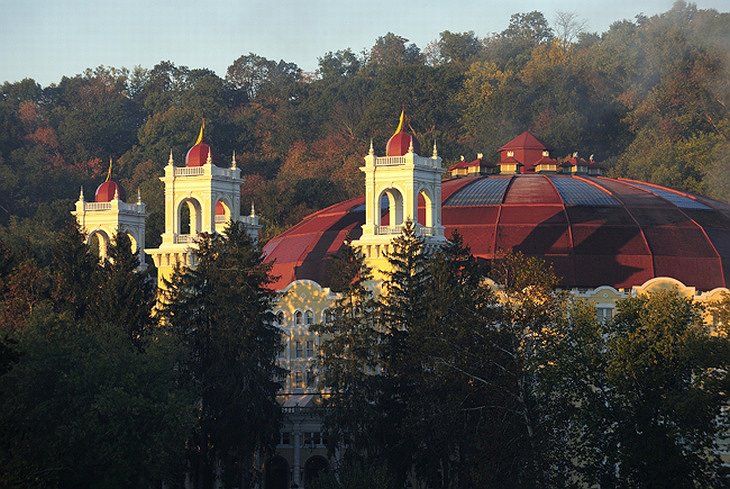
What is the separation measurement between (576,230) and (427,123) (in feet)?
201

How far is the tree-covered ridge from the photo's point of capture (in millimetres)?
150125

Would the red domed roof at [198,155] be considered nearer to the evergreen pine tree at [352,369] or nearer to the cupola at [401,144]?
the cupola at [401,144]

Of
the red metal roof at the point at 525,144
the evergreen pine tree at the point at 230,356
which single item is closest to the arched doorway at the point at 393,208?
the evergreen pine tree at the point at 230,356

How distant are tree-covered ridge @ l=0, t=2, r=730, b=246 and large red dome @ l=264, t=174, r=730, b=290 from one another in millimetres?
23884

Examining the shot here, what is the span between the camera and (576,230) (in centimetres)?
10738

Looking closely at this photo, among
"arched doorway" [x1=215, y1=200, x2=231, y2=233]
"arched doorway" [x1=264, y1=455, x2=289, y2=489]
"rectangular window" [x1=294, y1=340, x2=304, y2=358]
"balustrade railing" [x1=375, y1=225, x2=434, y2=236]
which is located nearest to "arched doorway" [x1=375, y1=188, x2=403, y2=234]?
"balustrade railing" [x1=375, y1=225, x2=434, y2=236]

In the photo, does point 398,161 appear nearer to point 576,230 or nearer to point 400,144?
point 400,144

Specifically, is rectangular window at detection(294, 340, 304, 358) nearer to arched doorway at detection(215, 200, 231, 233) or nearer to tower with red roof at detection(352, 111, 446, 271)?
tower with red roof at detection(352, 111, 446, 271)

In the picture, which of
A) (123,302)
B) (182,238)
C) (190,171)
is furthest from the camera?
(190,171)

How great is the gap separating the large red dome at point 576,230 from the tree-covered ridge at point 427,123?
940 inches

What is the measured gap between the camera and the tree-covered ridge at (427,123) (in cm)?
15012

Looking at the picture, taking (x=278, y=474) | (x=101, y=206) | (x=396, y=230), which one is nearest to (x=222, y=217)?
(x=101, y=206)

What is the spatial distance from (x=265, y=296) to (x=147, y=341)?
570cm

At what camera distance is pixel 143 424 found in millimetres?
85250
